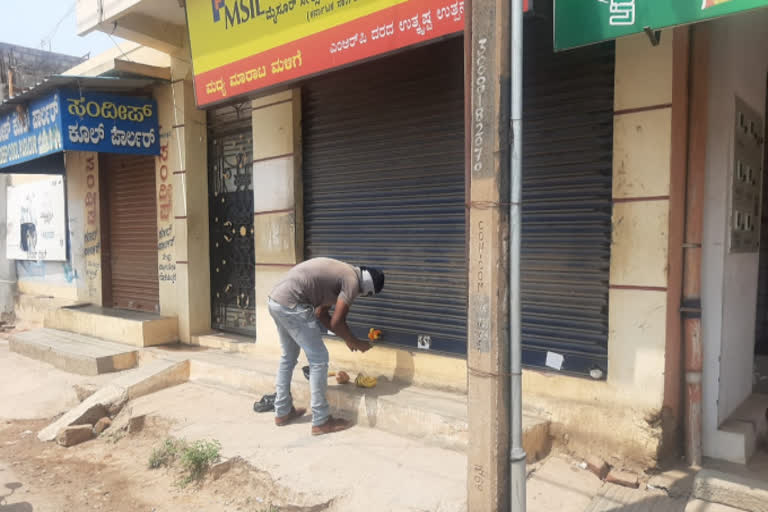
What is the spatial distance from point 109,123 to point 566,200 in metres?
6.05

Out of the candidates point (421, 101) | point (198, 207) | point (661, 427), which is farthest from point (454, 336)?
point (198, 207)

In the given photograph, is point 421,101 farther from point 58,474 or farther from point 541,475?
point 58,474

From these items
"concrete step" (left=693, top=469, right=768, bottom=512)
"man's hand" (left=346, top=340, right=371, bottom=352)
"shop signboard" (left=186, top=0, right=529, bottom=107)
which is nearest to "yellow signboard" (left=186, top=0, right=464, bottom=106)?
"shop signboard" (left=186, top=0, right=529, bottom=107)

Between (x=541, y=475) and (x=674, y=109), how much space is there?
8.07 feet

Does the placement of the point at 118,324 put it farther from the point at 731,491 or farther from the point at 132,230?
the point at 731,491

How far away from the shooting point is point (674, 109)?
3303 mm

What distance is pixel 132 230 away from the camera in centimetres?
833

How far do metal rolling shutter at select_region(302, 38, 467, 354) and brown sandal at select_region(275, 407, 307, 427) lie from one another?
1008 mm

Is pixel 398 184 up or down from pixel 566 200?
up

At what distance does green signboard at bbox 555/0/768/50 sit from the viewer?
8.09 ft

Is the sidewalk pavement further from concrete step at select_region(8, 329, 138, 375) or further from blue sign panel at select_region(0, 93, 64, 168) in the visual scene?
blue sign panel at select_region(0, 93, 64, 168)

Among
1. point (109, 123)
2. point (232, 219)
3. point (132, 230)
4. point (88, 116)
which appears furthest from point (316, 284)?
point (132, 230)

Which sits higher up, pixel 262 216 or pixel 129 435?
pixel 262 216

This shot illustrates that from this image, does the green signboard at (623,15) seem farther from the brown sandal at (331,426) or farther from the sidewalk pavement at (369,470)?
the brown sandal at (331,426)
